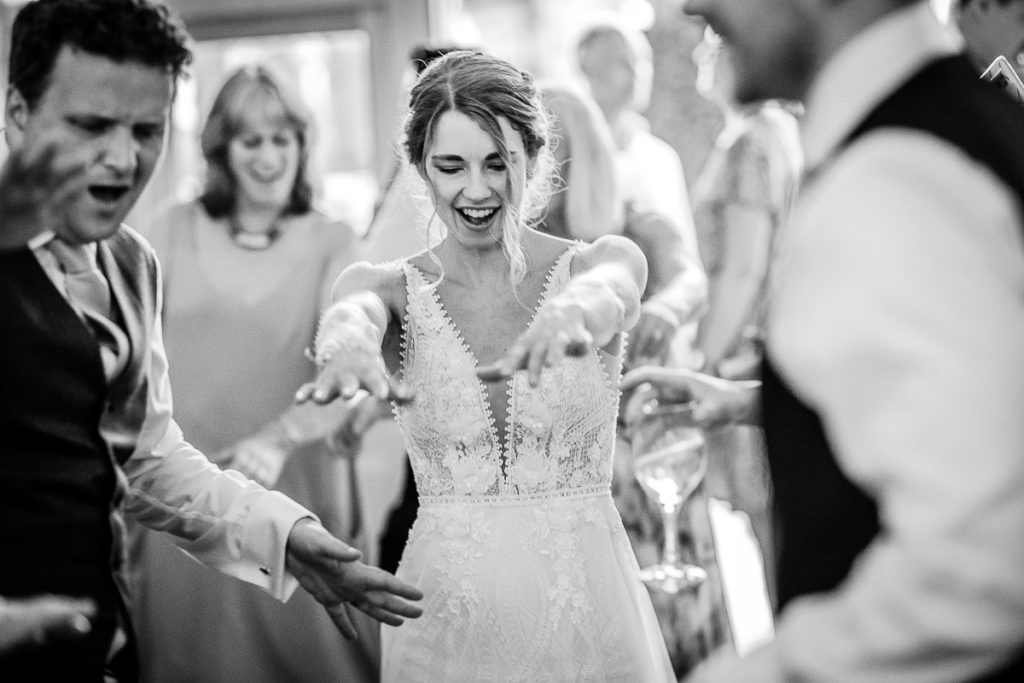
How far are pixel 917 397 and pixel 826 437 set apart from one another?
0.51 ft

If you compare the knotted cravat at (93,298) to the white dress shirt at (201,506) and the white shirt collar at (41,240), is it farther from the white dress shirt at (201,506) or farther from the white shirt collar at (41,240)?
the white dress shirt at (201,506)

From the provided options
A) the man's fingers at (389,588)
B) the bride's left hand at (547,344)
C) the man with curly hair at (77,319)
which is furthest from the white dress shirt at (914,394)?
the man with curly hair at (77,319)

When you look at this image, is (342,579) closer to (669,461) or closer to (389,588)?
(389,588)

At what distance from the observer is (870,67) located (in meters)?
1.00

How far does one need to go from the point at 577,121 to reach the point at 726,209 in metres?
1.17

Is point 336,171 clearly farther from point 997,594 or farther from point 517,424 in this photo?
point 997,594

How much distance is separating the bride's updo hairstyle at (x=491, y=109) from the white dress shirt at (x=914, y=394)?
1048 mm

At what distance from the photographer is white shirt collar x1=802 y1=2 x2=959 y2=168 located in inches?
39.1

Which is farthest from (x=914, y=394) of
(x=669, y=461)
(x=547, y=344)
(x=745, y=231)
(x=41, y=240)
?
(x=745, y=231)

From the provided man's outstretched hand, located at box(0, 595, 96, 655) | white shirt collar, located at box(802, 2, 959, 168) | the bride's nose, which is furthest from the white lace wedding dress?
white shirt collar, located at box(802, 2, 959, 168)

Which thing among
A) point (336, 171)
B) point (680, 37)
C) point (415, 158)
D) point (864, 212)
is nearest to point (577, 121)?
point (415, 158)

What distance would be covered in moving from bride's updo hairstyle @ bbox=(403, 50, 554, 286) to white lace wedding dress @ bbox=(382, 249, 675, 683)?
0.13 metres

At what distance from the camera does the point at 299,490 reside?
335 cm

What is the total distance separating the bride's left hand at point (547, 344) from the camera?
128 cm
